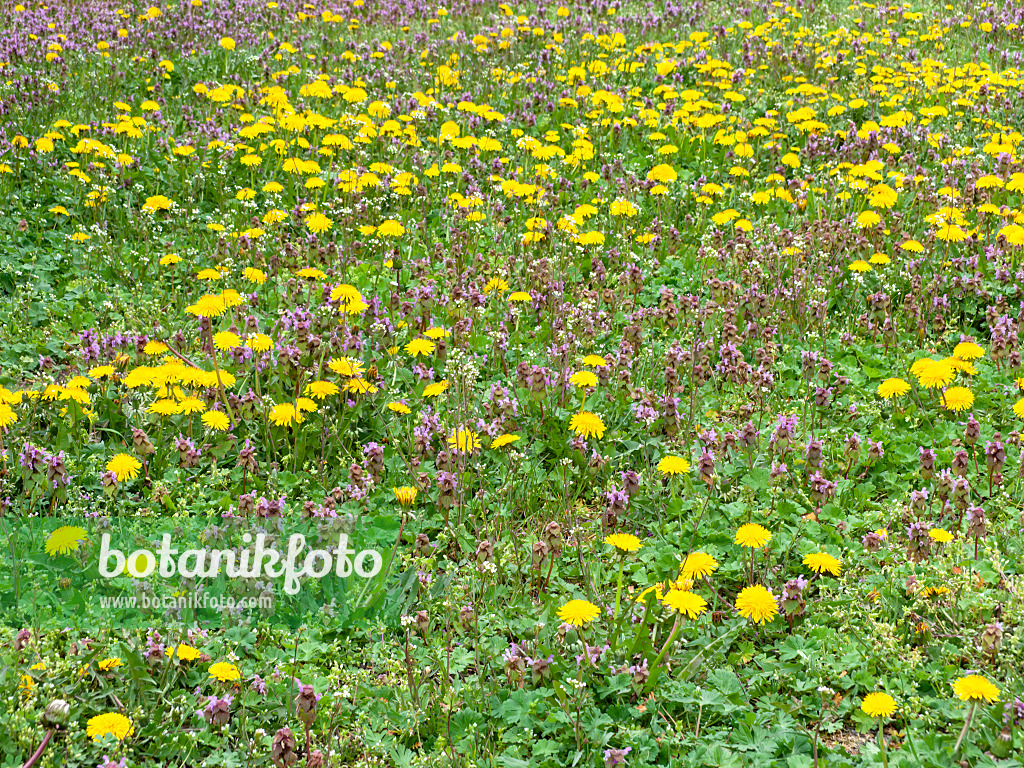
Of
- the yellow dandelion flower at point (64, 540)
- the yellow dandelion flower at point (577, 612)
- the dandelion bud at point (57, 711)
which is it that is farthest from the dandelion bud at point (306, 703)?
the yellow dandelion flower at point (64, 540)

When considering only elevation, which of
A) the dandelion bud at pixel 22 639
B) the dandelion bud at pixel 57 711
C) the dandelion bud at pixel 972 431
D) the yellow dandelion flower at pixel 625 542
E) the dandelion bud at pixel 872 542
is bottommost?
the dandelion bud at pixel 57 711

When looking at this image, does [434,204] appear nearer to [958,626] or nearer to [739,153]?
[739,153]

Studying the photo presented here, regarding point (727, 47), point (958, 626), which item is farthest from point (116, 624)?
point (727, 47)

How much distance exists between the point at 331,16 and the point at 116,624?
32.0 feet

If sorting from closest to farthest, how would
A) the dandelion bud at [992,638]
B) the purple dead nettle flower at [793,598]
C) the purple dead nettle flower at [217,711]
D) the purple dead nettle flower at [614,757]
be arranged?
the purple dead nettle flower at [614,757] < the purple dead nettle flower at [217,711] < the dandelion bud at [992,638] < the purple dead nettle flower at [793,598]

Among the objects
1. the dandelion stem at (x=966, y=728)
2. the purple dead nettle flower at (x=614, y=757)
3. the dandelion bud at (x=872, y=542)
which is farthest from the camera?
the dandelion bud at (x=872, y=542)

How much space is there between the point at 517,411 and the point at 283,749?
267 centimetres

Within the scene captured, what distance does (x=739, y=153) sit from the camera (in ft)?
26.5

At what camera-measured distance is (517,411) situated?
17.4ft

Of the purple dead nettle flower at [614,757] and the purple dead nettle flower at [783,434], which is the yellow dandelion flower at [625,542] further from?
the purple dead nettle flower at [783,434]

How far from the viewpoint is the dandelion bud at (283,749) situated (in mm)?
2986

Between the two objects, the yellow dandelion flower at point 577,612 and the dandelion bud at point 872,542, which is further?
the dandelion bud at point 872,542

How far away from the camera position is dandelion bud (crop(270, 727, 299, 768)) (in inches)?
118

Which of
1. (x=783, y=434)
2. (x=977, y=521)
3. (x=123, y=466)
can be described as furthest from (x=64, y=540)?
(x=977, y=521)
